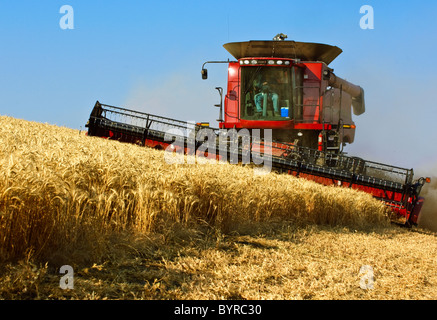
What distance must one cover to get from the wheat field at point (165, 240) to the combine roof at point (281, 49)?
4545 mm

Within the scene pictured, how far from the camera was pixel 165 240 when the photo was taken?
14.9 feet

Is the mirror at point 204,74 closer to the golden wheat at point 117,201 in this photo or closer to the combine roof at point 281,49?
the combine roof at point 281,49

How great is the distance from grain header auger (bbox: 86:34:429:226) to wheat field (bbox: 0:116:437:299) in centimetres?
279

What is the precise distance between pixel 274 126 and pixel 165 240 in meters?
6.09

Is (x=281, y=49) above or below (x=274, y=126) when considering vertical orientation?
above

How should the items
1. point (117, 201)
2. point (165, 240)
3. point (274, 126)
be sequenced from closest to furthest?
point (117, 201) < point (165, 240) < point (274, 126)

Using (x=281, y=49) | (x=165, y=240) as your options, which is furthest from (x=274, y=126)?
(x=165, y=240)

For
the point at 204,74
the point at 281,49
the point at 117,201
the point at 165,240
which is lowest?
the point at 165,240

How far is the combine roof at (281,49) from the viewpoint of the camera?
1062 cm

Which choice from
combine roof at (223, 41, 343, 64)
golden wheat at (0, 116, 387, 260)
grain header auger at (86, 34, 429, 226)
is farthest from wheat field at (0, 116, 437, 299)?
combine roof at (223, 41, 343, 64)

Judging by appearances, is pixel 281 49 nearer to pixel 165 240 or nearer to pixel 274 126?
pixel 274 126

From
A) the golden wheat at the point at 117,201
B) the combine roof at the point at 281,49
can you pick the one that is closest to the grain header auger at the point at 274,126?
the combine roof at the point at 281,49

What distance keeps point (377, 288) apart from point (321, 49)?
8.12m

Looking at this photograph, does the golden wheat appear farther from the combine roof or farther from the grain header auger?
the combine roof
